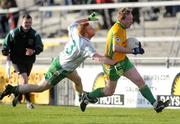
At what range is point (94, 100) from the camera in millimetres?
16719

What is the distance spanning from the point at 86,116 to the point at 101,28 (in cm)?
957

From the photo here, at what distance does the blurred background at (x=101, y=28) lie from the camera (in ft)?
69.6

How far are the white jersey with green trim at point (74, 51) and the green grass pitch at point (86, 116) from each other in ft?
3.59

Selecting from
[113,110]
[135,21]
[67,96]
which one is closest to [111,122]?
[113,110]

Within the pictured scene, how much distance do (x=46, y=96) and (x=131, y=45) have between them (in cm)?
570

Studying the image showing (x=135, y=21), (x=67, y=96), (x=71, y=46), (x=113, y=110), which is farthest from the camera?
(x=135, y=21)

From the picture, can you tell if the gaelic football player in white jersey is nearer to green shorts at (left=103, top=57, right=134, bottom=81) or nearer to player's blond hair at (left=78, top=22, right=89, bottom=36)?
player's blond hair at (left=78, top=22, right=89, bottom=36)

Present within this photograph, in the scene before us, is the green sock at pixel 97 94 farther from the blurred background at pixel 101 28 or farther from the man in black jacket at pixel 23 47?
the blurred background at pixel 101 28

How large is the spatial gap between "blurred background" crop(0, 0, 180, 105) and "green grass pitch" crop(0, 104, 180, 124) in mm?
2535

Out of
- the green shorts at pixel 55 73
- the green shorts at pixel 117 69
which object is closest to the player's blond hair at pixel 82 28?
the green shorts at pixel 55 73

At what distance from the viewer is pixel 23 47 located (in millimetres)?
18766

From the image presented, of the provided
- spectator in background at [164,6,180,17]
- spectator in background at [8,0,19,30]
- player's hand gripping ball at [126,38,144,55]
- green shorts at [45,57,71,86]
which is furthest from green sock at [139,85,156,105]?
spectator in background at [164,6,180,17]

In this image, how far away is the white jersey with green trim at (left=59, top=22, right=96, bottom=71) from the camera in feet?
51.0

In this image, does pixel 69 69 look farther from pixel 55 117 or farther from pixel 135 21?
pixel 135 21
